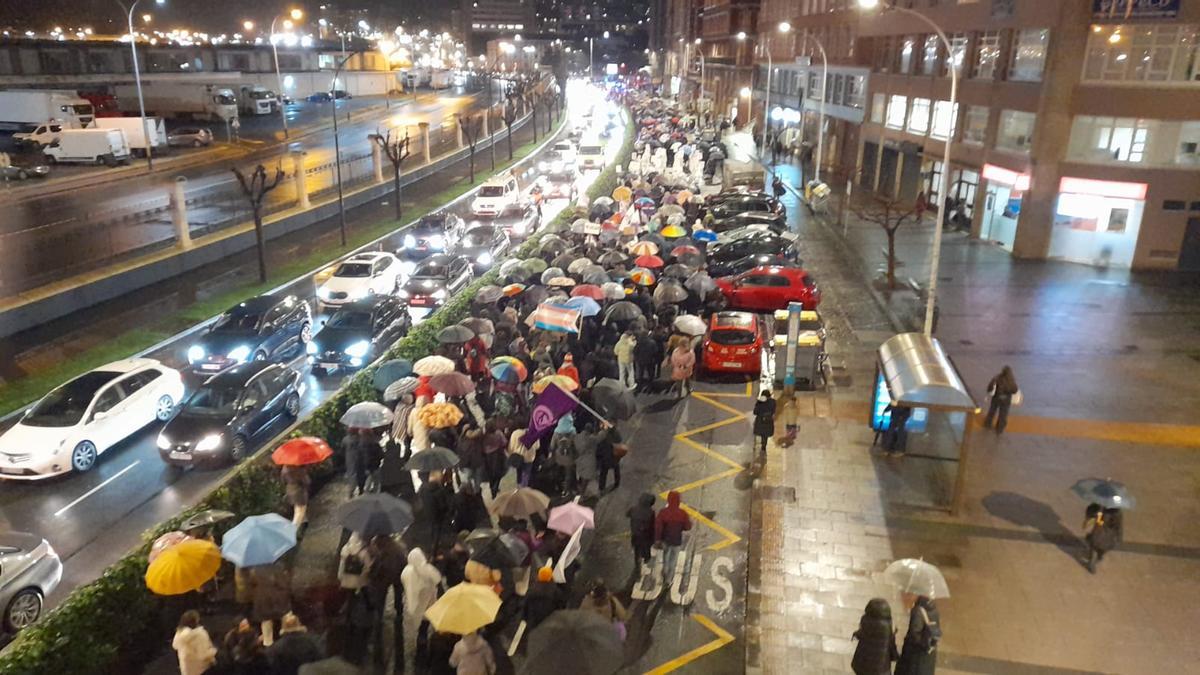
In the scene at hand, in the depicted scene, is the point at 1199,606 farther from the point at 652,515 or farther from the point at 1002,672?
the point at 652,515

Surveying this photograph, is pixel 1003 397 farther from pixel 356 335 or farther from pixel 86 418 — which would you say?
pixel 86 418

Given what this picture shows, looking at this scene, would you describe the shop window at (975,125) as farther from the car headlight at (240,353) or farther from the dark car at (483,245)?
the car headlight at (240,353)

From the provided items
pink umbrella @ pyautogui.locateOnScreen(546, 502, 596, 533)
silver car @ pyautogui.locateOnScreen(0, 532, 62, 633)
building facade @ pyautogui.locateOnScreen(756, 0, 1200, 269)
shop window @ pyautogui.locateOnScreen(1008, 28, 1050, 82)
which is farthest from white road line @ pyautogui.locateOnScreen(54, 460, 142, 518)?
shop window @ pyautogui.locateOnScreen(1008, 28, 1050, 82)

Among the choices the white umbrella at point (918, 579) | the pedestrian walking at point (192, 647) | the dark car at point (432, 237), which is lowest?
the dark car at point (432, 237)

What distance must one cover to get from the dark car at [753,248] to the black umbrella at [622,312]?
10.1m

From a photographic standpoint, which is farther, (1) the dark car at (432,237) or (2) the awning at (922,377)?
(1) the dark car at (432,237)

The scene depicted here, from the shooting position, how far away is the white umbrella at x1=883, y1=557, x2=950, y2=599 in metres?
8.78

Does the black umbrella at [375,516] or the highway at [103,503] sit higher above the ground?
the black umbrella at [375,516]

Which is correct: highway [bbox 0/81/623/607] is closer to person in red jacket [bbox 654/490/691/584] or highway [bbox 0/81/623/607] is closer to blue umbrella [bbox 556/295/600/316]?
blue umbrella [bbox 556/295/600/316]

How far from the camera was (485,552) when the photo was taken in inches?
374

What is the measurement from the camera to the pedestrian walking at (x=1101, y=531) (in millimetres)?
11328

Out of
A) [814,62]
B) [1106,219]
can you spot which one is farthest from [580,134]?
[1106,219]

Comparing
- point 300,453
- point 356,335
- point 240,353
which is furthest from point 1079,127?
point 300,453

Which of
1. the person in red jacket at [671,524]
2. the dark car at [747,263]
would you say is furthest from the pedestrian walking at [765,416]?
the dark car at [747,263]
